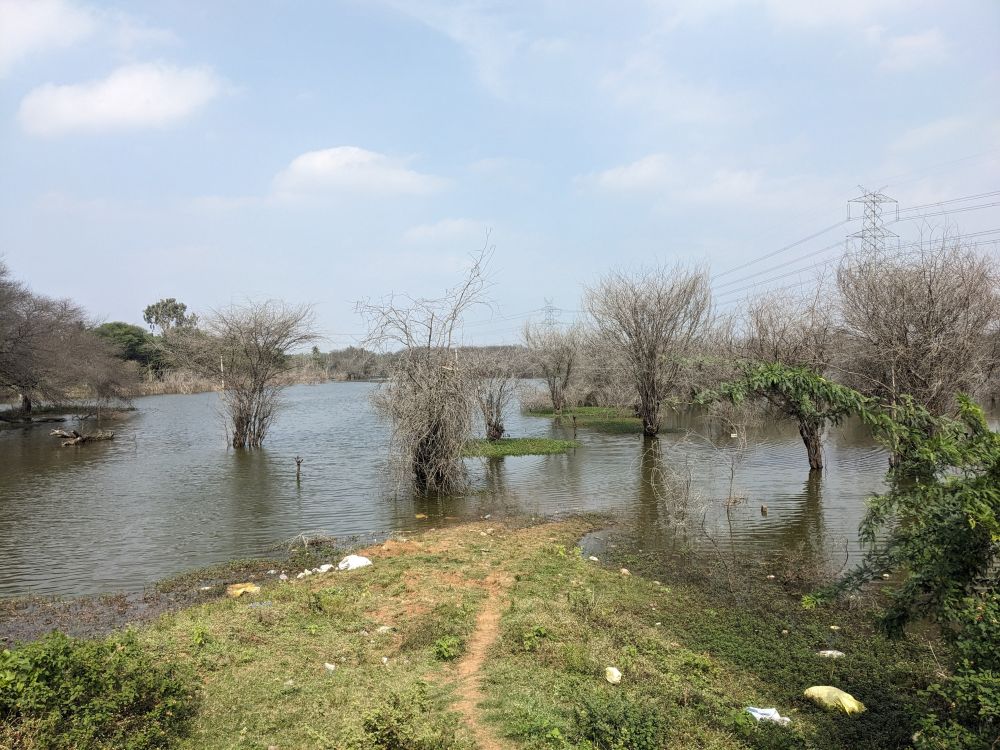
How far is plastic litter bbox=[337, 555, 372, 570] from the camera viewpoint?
9.91 m

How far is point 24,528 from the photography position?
1322 centimetres

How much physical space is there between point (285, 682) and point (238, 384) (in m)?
21.6

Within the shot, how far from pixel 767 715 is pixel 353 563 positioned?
6665 mm

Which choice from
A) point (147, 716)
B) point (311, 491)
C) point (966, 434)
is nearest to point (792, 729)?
point (966, 434)

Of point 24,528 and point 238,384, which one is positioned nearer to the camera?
point 24,528

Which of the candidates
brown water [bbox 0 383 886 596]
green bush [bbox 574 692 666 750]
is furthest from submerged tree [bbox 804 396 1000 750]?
brown water [bbox 0 383 886 596]

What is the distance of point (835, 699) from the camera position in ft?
18.4

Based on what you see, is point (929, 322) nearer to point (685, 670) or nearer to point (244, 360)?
point (685, 670)

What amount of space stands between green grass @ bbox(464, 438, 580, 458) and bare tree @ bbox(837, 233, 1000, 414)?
10927mm

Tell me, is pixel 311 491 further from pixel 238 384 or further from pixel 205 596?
pixel 238 384

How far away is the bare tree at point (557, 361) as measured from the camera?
39000mm

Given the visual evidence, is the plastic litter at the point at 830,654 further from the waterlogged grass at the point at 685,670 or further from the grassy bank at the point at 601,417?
the grassy bank at the point at 601,417

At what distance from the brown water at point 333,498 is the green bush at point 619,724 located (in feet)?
21.8

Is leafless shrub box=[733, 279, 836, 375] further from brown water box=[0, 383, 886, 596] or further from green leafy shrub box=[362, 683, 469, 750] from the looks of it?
green leafy shrub box=[362, 683, 469, 750]
